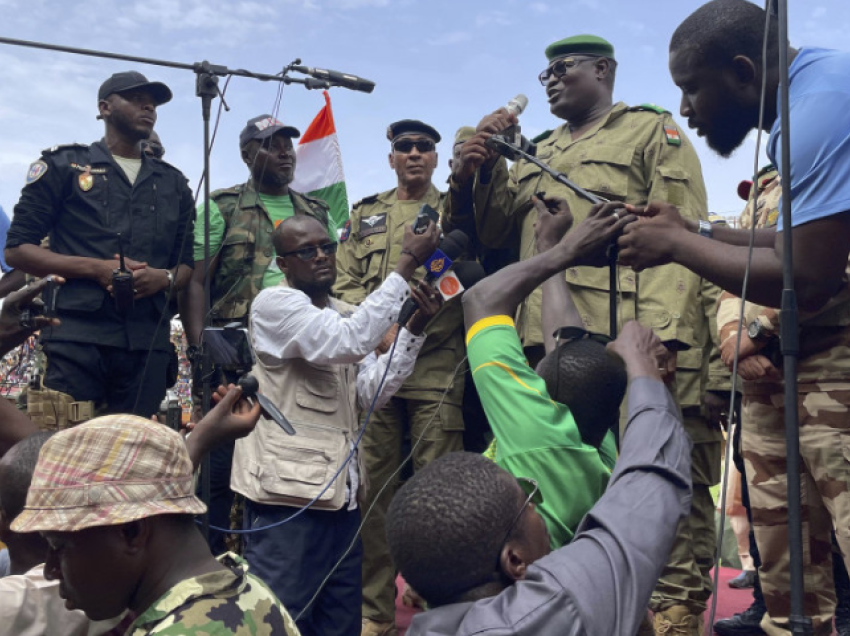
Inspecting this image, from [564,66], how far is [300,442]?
206cm

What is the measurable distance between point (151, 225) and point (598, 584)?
3.78 metres

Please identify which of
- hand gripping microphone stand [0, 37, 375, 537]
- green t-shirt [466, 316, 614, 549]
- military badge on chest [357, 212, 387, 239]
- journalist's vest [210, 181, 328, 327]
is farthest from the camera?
military badge on chest [357, 212, 387, 239]

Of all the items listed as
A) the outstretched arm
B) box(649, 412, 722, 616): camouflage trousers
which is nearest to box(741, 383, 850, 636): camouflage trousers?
box(649, 412, 722, 616): camouflage trousers

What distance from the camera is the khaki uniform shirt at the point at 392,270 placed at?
15.5 ft

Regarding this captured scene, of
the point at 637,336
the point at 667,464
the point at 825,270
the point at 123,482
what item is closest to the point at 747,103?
the point at 825,270

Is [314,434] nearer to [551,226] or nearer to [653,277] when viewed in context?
[551,226]

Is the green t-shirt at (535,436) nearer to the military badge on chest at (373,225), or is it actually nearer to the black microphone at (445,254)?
the black microphone at (445,254)

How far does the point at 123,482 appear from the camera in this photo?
1836mm

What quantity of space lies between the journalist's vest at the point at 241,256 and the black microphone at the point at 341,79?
1.09 metres

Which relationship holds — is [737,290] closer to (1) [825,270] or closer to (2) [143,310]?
(1) [825,270]

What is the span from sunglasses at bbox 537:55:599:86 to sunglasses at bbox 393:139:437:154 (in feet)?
3.98

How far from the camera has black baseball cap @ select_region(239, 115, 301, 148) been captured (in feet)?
17.4

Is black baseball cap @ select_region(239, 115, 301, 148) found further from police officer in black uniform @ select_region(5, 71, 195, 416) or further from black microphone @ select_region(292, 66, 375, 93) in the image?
black microphone @ select_region(292, 66, 375, 93)

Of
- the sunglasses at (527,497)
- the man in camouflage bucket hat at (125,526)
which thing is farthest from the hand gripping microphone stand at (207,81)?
the sunglasses at (527,497)
